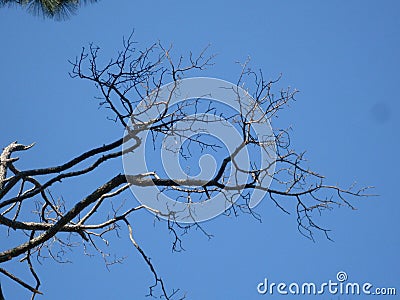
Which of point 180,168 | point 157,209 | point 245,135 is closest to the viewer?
point 245,135

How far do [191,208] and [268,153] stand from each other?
763mm

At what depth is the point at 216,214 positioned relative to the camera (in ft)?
15.2

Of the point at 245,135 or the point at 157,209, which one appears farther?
the point at 157,209

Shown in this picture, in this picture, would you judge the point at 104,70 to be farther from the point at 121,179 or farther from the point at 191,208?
the point at 191,208

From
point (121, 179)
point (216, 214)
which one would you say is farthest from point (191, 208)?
point (121, 179)

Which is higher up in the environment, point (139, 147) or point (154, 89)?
point (154, 89)

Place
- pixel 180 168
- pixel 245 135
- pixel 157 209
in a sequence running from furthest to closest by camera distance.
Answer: pixel 157 209, pixel 180 168, pixel 245 135

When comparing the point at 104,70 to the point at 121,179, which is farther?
the point at 121,179

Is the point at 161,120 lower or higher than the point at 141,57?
lower

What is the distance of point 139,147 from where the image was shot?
4441 millimetres

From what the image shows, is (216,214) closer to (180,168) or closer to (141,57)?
(180,168)

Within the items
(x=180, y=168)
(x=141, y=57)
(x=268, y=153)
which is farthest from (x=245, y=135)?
(x=141, y=57)

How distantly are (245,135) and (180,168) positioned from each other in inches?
23.5

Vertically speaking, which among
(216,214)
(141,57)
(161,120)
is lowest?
(216,214)
